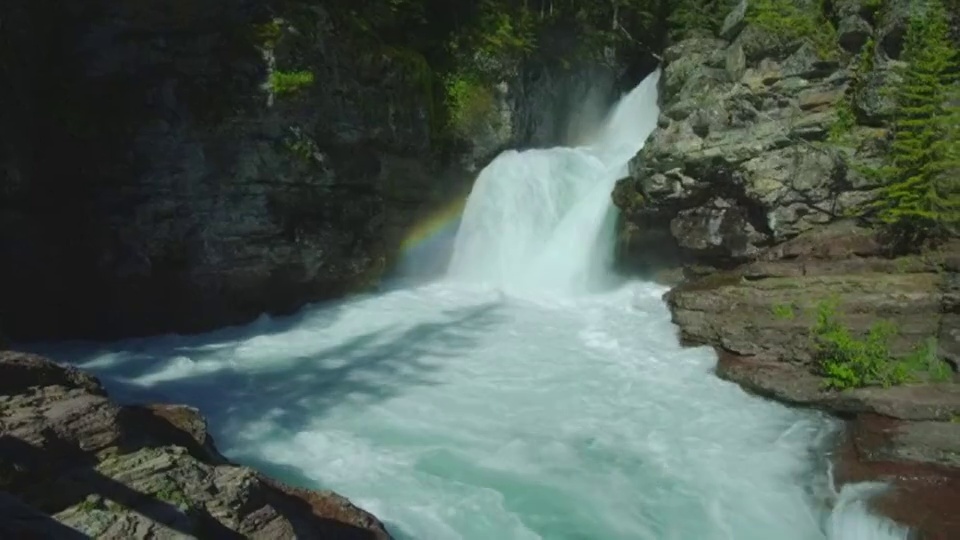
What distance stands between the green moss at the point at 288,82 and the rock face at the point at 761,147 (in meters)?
7.59

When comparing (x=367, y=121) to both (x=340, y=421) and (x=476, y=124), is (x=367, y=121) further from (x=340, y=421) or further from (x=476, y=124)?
(x=340, y=421)

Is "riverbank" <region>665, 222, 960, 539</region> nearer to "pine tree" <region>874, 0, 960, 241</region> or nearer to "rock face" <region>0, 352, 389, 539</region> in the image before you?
"pine tree" <region>874, 0, 960, 241</region>

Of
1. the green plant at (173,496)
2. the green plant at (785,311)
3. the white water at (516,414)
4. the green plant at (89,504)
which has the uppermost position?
the green plant at (785,311)

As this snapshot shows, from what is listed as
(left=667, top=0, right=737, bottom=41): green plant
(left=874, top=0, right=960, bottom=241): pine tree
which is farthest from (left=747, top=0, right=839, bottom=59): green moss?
(left=667, top=0, right=737, bottom=41): green plant

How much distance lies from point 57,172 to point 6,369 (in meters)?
8.12

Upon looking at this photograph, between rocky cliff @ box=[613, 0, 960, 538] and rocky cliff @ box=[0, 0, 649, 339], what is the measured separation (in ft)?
22.9

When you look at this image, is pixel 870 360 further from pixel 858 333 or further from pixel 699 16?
pixel 699 16

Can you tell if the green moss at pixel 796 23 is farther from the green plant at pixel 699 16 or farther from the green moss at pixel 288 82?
the green moss at pixel 288 82

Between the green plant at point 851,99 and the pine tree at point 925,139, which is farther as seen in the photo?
the green plant at point 851,99

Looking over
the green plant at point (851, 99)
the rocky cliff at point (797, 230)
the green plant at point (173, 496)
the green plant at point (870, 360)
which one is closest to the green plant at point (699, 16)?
the rocky cliff at point (797, 230)

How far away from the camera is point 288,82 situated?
14.6 meters

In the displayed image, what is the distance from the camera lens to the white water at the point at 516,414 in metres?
8.42

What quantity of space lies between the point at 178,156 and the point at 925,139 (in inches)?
542

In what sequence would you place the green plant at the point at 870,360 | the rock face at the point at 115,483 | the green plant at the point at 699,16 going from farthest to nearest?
the green plant at the point at 699,16, the green plant at the point at 870,360, the rock face at the point at 115,483
